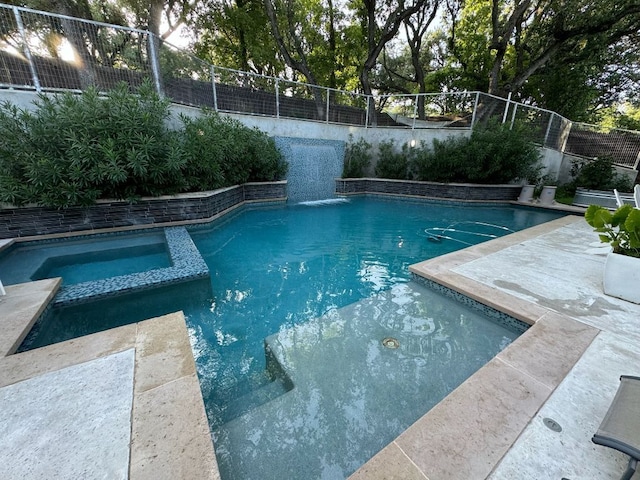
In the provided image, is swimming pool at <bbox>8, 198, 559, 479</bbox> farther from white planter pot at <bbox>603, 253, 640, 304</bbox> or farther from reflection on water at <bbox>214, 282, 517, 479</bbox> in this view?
white planter pot at <bbox>603, 253, 640, 304</bbox>

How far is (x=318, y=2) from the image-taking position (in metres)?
12.8

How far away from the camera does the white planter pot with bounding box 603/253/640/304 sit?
251 cm

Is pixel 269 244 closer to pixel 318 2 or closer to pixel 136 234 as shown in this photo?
pixel 136 234

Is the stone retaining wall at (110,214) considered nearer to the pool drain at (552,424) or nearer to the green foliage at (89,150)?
the green foliage at (89,150)

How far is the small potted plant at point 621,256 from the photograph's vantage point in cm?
249

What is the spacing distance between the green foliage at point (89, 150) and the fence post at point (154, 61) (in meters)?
1.21

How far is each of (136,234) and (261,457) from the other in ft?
15.7

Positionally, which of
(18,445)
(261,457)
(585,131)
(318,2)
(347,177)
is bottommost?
(261,457)

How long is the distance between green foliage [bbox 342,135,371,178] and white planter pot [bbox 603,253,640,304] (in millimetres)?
8382

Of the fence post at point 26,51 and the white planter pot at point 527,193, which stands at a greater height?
the fence post at point 26,51

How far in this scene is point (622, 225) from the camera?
2.54 meters

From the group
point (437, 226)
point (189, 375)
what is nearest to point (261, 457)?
point (189, 375)

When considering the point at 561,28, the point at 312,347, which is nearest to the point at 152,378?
the point at 312,347

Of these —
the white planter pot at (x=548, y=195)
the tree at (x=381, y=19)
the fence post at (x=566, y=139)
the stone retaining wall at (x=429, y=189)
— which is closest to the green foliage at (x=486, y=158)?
the stone retaining wall at (x=429, y=189)
